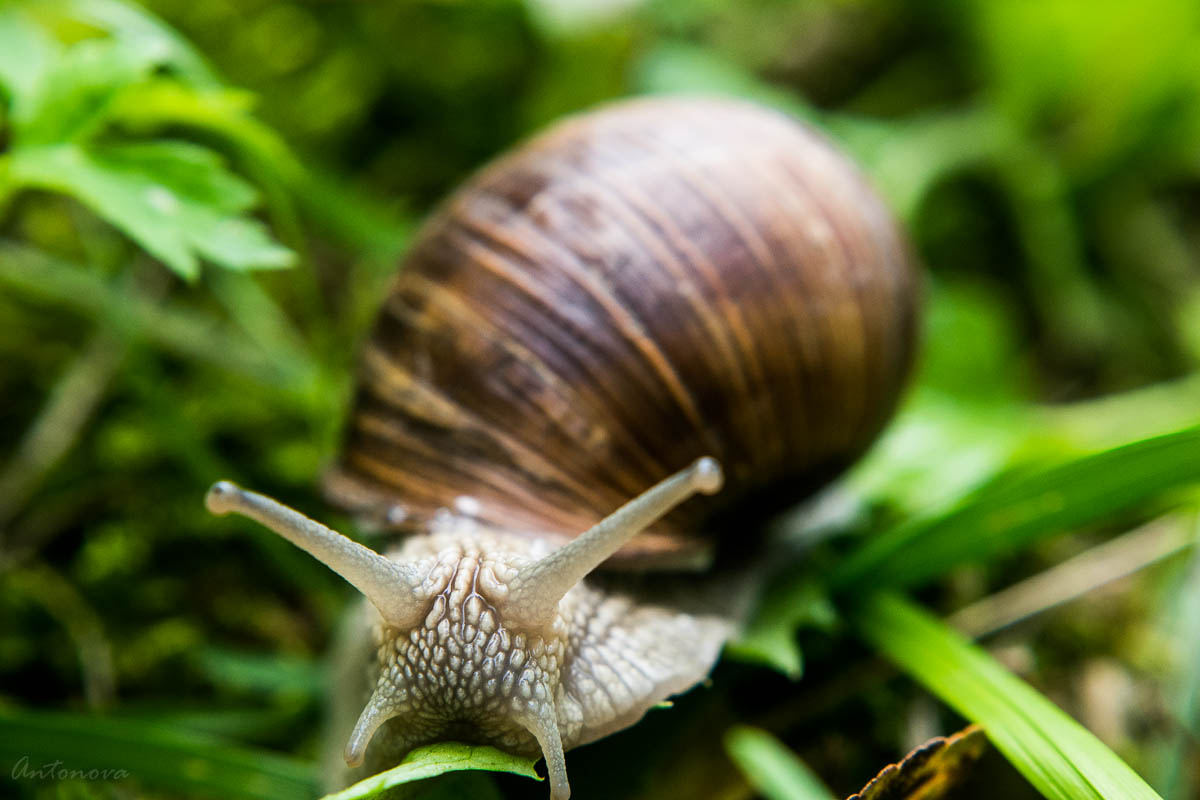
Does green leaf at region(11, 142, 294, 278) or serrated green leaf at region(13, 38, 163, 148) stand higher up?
serrated green leaf at region(13, 38, 163, 148)

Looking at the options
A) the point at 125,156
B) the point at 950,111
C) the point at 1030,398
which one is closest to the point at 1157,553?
the point at 1030,398

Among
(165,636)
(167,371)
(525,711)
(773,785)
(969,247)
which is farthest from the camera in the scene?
(969,247)

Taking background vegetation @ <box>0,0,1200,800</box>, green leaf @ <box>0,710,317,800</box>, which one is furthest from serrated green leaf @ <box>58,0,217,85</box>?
green leaf @ <box>0,710,317,800</box>

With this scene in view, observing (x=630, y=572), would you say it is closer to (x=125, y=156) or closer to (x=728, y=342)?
(x=728, y=342)

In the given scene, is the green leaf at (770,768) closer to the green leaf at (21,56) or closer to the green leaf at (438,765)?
the green leaf at (438,765)

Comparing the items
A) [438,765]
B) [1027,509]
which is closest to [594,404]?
[438,765]

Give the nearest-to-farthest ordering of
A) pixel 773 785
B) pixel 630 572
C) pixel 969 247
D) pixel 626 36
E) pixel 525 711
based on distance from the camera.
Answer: pixel 525 711 < pixel 773 785 < pixel 630 572 < pixel 626 36 < pixel 969 247

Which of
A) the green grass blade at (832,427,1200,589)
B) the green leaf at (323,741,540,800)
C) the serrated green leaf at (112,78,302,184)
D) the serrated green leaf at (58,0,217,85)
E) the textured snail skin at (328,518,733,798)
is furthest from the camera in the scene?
the serrated green leaf at (58,0,217,85)

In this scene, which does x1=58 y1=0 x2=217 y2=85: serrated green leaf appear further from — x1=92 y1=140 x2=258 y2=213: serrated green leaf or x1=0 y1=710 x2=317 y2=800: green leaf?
x1=0 y1=710 x2=317 y2=800: green leaf
